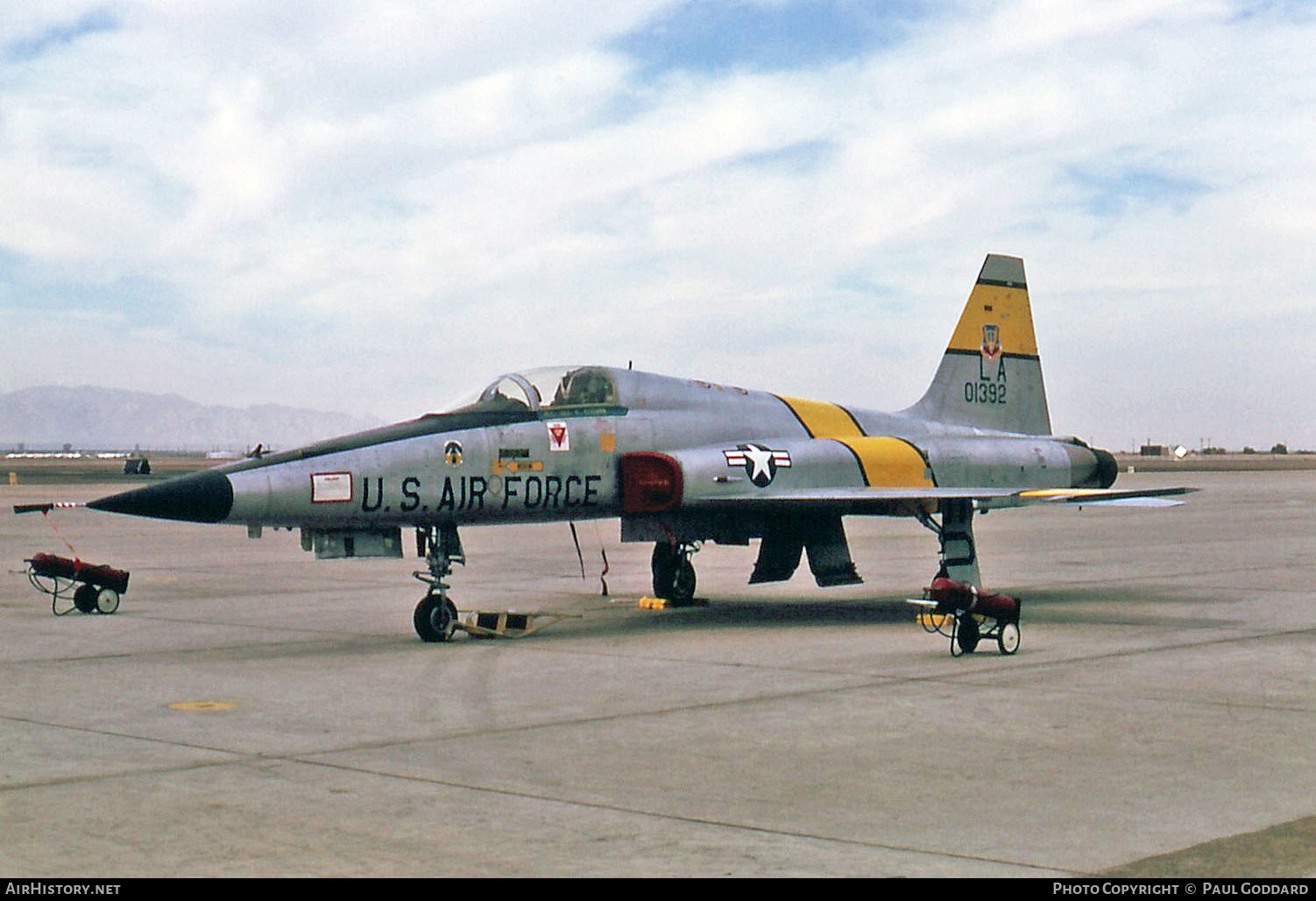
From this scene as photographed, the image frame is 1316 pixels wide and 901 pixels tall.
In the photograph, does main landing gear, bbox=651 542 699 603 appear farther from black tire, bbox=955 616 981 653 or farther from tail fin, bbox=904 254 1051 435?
black tire, bbox=955 616 981 653

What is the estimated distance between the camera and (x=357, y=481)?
13.7 m

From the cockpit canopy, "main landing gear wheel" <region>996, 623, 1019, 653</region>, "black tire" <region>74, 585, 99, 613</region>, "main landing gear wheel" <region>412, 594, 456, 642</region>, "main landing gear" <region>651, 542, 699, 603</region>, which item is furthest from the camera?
"main landing gear" <region>651, 542, 699, 603</region>

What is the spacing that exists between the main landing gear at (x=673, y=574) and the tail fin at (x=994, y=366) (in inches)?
170

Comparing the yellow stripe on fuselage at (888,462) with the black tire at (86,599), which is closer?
the black tire at (86,599)

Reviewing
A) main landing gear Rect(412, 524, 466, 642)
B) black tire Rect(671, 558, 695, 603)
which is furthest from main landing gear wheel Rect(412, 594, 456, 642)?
black tire Rect(671, 558, 695, 603)

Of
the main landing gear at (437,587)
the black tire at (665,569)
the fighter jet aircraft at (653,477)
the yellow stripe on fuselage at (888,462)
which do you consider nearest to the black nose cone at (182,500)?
the fighter jet aircraft at (653,477)

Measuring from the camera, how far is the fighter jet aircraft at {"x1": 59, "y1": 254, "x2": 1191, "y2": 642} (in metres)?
13.6

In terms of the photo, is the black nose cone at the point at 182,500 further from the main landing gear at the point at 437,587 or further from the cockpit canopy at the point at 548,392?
the cockpit canopy at the point at 548,392

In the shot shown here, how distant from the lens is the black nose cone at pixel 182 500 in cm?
1275

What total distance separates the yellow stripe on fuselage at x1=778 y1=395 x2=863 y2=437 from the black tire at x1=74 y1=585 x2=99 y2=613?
8.12 metres

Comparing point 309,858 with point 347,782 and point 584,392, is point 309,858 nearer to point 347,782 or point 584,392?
point 347,782

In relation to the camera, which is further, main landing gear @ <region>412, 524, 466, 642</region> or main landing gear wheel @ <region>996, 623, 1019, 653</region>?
main landing gear @ <region>412, 524, 466, 642</region>

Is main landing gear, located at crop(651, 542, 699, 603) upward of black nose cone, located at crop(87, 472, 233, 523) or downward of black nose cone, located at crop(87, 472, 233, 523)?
downward
